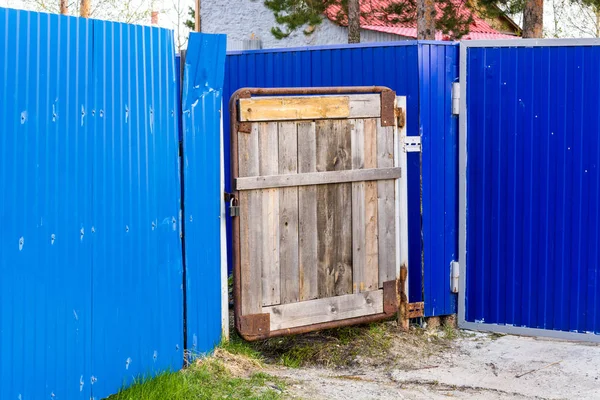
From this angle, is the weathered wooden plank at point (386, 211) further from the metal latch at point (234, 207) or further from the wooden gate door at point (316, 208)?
the metal latch at point (234, 207)

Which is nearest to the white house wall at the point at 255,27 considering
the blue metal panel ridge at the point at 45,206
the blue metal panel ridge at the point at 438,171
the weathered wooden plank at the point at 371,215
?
the blue metal panel ridge at the point at 438,171

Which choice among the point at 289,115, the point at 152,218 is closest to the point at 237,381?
the point at 152,218

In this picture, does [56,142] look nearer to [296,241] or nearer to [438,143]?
[296,241]

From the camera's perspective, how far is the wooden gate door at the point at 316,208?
5.91 meters

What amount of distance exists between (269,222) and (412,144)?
1468 millimetres

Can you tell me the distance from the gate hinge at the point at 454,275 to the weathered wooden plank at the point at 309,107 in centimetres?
141

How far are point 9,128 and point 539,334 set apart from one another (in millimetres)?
4442

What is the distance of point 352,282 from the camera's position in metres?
6.40

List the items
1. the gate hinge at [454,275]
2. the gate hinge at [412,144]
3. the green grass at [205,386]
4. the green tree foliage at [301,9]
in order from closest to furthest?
the green grass at [205,386] → the gate hinge at [412,144] → the gate hinge at [454,275] → the green tree foliage at [301,9]

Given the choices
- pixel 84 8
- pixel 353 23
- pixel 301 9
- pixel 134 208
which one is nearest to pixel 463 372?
pixel 134 208

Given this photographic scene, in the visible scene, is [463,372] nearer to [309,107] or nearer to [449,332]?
[449,332]

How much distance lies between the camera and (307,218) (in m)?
6.18

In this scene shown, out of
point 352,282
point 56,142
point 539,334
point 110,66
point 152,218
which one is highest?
point 110,66

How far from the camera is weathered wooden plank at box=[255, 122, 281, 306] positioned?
5.93m
